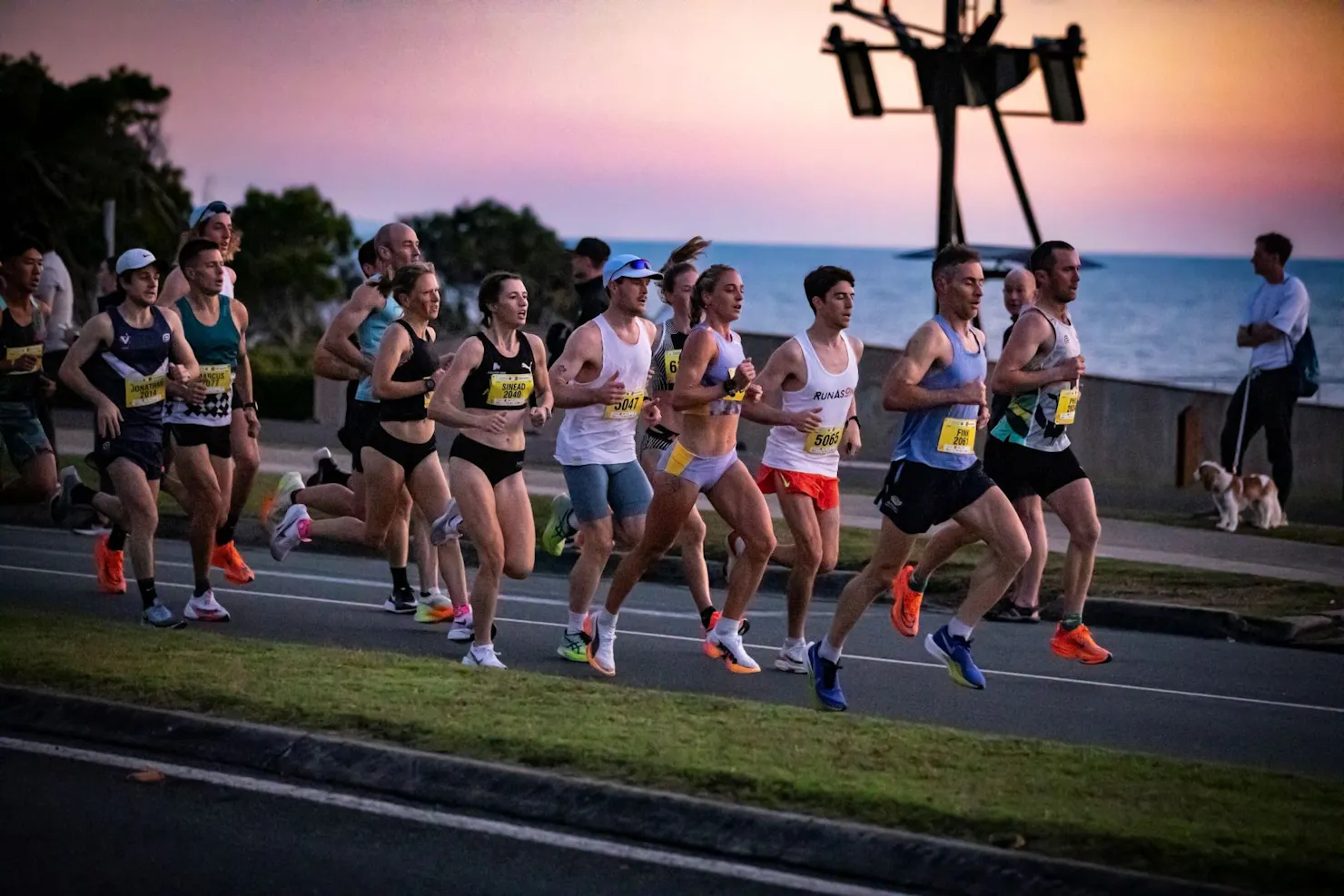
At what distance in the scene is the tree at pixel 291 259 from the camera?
48750 millimetres

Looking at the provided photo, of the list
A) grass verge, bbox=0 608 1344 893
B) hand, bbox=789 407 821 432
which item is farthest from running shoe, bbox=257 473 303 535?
hand, bbox=789 407 821 432

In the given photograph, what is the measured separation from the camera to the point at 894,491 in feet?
30.1

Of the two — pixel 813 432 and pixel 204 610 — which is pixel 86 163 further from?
pixel 813 432

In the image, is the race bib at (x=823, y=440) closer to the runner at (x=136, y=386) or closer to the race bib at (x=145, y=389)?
the runner at (x=136, y=386)

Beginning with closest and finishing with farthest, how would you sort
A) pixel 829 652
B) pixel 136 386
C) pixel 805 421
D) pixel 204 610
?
pixel 829 652
pixel 805 421
pixel 136 386
pixel 204 610

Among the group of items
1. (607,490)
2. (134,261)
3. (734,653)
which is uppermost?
(134,261)

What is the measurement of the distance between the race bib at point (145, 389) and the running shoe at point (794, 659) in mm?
3581

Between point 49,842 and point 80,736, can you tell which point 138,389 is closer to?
point 80,736

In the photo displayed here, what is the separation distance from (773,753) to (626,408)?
3.12m

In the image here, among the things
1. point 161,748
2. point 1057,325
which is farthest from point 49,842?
point 1057,325

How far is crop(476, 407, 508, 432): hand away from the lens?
9586 millimetres

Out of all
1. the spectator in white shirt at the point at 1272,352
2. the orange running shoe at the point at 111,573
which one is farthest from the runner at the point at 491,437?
the spectator in white shirt at the point at 1272,352

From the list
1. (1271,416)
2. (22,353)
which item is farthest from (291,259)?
(22,353)

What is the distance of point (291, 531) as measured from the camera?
12.0 metres
